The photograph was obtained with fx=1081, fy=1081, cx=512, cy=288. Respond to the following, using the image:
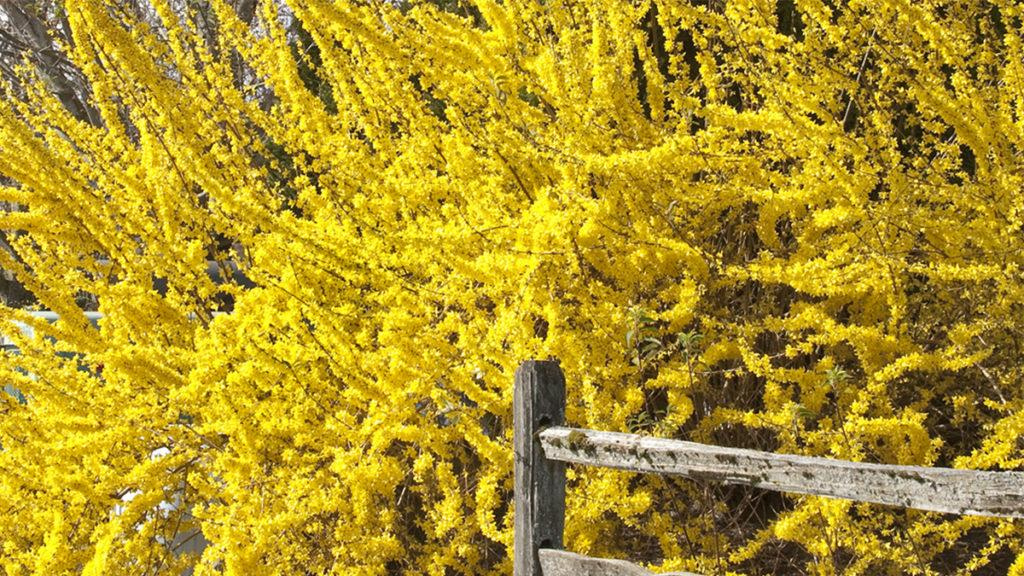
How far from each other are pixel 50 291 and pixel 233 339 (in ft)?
2.95

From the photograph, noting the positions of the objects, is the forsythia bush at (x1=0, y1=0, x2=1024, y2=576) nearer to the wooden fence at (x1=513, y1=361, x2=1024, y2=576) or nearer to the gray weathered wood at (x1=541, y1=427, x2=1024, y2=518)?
the wooden fence at (x1=513, y1=361, x2=1024, y2=576)

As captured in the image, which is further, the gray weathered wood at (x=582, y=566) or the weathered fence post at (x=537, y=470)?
the weathered fence post at (x=537, y=470)

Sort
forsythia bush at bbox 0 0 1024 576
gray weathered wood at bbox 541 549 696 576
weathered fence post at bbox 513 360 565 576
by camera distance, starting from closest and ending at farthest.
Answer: gray weathered wood at bbox 541 549 696 576 → weathered fence post at bbox 513 360 565 576 → forsythia bush at bbox 0 0 1024 576

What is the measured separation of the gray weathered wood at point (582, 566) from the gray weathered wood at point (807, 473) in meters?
0.22

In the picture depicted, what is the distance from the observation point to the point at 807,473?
7.08ft

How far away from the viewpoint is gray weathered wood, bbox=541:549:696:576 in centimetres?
241

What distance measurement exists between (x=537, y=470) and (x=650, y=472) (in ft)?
1.19

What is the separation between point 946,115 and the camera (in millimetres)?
3607

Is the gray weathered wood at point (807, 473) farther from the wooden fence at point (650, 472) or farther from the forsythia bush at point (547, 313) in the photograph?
the forsythia bush at point (547, 313)

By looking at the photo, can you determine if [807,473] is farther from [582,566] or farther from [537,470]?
[537,470]

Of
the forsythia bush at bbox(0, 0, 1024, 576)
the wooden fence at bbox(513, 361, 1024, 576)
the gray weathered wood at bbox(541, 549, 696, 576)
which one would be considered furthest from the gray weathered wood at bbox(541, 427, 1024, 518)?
the forsythia bush at bbox(0, 0, 1024, 576)

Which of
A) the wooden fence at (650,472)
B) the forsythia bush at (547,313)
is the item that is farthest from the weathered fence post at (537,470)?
the forsythia bush at (547,313)

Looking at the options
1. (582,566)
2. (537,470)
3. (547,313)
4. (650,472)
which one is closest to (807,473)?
(650,472)

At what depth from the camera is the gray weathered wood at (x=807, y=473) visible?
1901 mm
